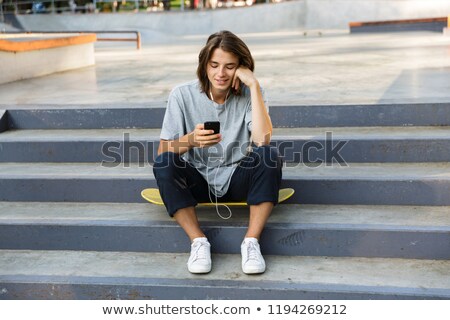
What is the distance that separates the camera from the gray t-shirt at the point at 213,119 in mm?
3174

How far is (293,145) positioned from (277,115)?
0.41 meters

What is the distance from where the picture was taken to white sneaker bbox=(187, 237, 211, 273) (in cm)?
290

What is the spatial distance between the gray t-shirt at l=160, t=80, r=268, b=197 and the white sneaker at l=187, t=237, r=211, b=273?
1.00 feet

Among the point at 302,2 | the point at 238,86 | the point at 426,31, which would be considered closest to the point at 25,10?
the point at 302,2

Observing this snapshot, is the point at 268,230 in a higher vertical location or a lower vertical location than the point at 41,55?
lower

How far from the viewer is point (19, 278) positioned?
299 centimetres

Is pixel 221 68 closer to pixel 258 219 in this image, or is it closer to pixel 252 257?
pixel 258 219

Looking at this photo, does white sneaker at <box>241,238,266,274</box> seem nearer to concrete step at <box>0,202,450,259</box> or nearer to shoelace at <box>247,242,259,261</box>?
shoelace at <box>247,242,259,261</box>

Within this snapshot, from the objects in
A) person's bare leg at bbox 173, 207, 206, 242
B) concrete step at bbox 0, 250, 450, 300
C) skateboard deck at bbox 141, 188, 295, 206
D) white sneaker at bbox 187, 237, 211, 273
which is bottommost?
concrete step at bbox 0, 250, 450, 300

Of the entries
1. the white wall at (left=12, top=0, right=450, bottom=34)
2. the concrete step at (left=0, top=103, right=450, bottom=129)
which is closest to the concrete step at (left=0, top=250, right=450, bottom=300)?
the concrete step at (left=0, top=103, right=450, bottom=129)

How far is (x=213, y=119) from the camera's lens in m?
3.20

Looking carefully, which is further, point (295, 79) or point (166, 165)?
point (295, 79)

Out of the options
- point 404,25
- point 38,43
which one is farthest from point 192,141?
point 404,25
